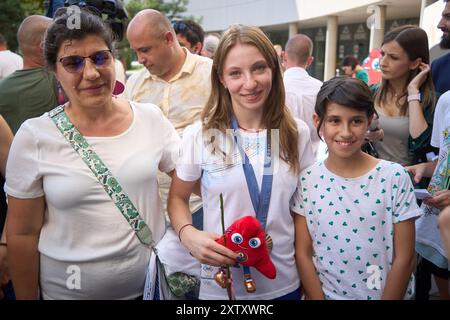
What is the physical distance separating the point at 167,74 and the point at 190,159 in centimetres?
139

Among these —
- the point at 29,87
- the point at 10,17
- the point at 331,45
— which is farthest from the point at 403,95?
the point at 331,45

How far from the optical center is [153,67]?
2.95 meters

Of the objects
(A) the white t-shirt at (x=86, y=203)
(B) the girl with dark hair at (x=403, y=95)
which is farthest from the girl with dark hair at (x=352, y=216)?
(B) the girl with dark hair at (x=403, y=95)

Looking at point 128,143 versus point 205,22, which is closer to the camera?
point 128,143

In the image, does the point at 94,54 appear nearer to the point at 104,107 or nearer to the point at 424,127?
the point at 104,107

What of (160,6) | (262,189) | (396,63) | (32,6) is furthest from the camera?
(160,6)

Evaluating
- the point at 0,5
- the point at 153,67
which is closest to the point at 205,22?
the point at 0,5

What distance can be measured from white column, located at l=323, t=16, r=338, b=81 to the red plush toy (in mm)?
18174

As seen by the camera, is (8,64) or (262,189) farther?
(8,64)

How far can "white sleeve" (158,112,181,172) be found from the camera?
1.81 metres

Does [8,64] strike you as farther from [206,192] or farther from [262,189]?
[262,189]

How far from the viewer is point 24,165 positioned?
1.55 metres

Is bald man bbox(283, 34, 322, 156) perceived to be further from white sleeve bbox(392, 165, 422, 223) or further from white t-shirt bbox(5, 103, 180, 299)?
white t-shirt bbox(5, 103, 180, 299)

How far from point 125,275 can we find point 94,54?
878mm
